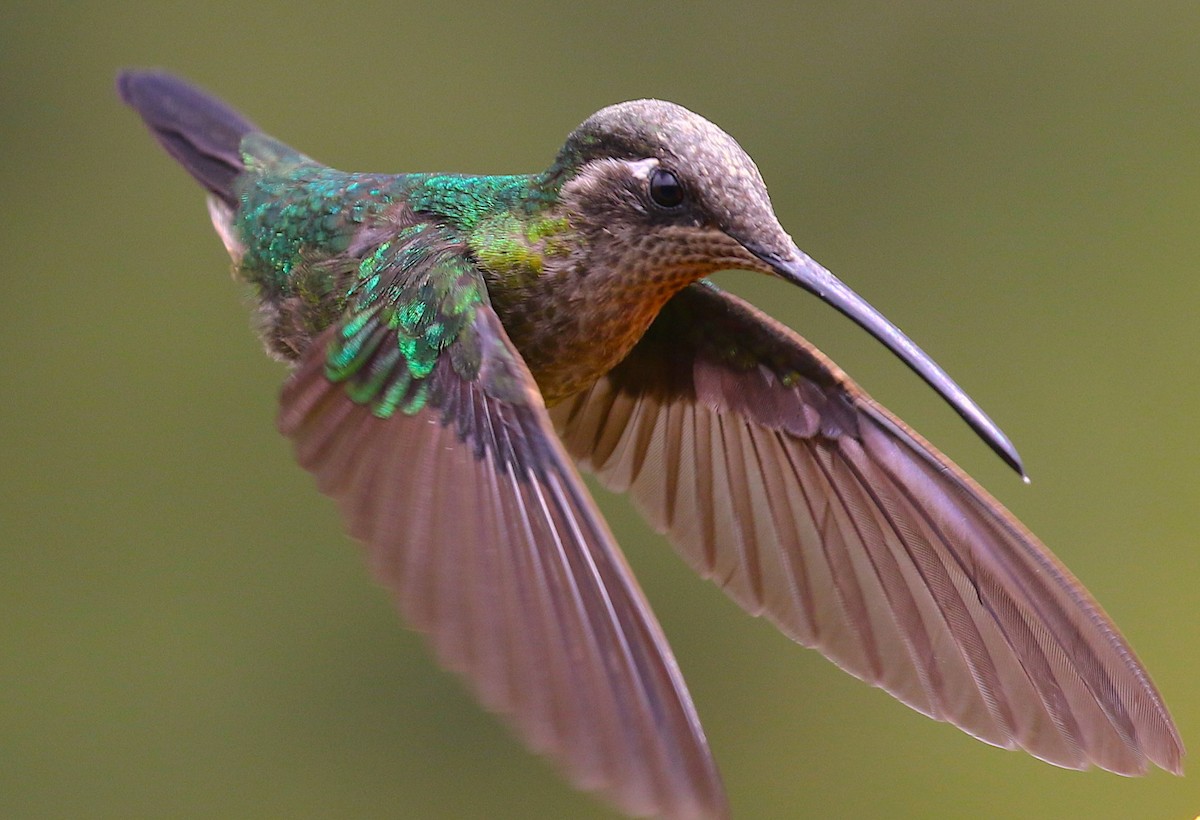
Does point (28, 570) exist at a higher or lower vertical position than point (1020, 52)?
lower

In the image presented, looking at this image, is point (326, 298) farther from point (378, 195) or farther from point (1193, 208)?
point (1193, 208)

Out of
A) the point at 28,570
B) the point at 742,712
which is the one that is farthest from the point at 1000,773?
the point at 28,570

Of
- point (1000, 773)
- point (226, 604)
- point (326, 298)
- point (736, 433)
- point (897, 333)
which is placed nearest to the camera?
point (897, 333)

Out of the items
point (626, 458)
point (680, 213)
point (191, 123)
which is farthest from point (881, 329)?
point (191, 123)

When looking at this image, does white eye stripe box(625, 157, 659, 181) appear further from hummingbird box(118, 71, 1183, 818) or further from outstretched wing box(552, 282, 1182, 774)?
outstretched wing box(552, 282, 1182, 774)

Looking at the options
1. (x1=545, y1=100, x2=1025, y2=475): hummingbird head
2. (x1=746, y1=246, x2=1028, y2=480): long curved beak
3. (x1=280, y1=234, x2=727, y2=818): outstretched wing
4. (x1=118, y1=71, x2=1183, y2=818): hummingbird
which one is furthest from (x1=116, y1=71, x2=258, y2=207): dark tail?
(x1=746, y1=246, x2=1028, y2=480): long curved beak

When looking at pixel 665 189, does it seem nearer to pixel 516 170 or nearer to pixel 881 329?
pixel 881 329

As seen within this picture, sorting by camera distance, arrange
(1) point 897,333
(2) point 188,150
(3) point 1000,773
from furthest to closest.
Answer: (3) point 1000,773 → (2) point 188,150 → (1) point 897,333
